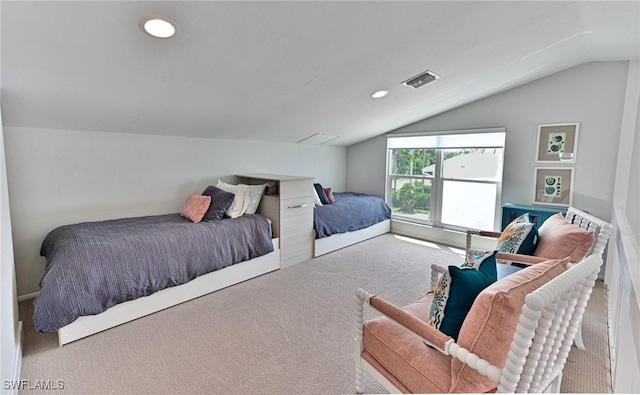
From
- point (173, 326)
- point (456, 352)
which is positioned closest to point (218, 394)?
point (173, 326)

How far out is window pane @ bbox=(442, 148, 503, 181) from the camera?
413 cm

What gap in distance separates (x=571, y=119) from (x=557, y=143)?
29cm

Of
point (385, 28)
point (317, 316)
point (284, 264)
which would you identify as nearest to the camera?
point (385, 28)

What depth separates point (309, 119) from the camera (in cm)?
379

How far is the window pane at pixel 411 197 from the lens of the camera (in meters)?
4.96

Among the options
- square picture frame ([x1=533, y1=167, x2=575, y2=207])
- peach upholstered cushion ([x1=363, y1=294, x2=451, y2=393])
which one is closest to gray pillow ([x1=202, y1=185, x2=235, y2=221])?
peach upholstered cushion ([x1=363, y1=294, x2=451, y2=393])

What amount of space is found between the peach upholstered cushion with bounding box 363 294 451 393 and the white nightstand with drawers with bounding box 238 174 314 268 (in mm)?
2123

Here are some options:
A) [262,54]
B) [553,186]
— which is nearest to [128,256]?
[262,54]

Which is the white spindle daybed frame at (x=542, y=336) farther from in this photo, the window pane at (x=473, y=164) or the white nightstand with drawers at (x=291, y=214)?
the window pane at (x=473, y=164)

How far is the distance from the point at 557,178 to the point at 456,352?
11.7 feet

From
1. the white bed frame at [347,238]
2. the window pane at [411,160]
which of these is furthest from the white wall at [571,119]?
the white bed frame at [347,238]

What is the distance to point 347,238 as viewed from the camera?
14.4 feet

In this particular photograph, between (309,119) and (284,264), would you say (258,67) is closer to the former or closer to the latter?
(309,119)

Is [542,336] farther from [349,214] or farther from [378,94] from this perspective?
[349,214]
